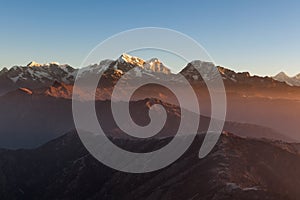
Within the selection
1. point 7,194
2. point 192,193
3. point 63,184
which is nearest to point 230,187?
point 192,193

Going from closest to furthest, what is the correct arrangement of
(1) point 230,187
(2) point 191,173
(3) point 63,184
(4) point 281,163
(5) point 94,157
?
(1) point 230,187 → (2) point 191,173 → (4) point 281,163 → (3) point 63,184 → (5) point 94,157

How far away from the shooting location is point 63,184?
156 meters

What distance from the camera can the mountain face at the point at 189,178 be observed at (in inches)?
3752

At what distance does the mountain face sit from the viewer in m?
95.3

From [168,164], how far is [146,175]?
8.73 meters

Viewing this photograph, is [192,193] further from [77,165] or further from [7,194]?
[7,194]

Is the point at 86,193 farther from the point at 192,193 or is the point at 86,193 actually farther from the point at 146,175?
the point at 192,193

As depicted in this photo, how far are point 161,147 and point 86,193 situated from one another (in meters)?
34.6

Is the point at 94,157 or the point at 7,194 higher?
the point at 94,157

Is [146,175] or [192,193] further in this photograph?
[146,175]

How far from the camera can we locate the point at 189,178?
358ft

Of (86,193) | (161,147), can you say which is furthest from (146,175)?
(86,193)

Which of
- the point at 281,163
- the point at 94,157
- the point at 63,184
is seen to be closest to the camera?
the point at 281,163

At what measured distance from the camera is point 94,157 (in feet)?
554
